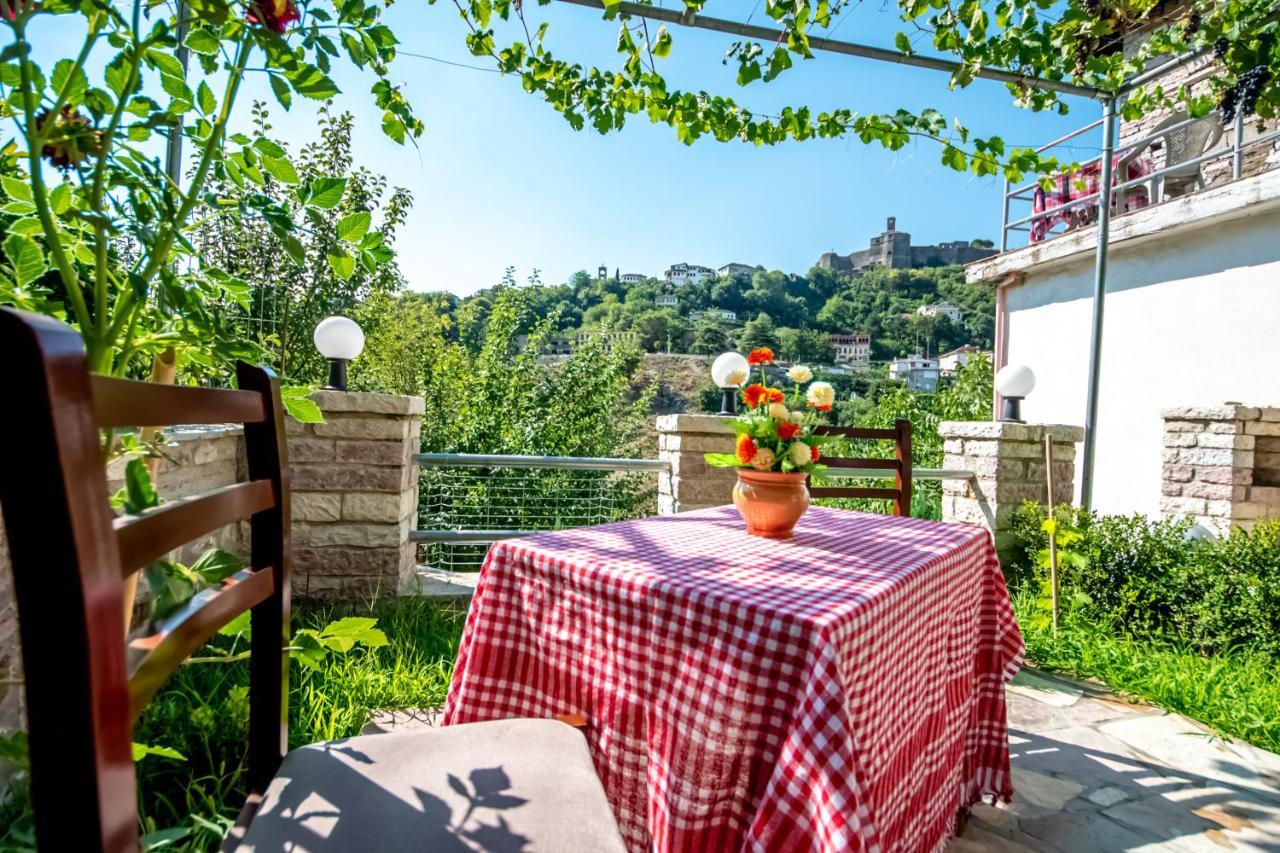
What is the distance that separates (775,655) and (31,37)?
4.45 ft

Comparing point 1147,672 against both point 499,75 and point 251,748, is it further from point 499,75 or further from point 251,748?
point 499,75

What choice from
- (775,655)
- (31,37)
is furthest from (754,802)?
(31,37)

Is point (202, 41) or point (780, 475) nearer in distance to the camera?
point (202, 41)

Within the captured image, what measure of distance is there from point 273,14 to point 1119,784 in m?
2.75

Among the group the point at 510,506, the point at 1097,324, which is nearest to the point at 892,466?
the point at 510,506

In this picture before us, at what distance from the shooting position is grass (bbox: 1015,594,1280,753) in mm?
2334

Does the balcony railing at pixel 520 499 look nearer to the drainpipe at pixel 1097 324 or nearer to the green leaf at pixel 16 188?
the drainpipe at pixel 1097 324

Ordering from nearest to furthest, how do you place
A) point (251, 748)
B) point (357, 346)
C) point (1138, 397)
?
point (251, 748) → point (357, 346) → point (1138, 397)

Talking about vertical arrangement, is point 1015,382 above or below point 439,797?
above

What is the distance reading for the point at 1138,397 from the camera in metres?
5.83

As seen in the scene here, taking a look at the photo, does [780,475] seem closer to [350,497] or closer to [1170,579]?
[350,497]

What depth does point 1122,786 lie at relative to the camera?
1.96 metres

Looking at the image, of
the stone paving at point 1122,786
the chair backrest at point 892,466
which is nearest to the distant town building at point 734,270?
the chair backrest at point 892,466

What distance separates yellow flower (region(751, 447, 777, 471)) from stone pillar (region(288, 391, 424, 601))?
1.80m
